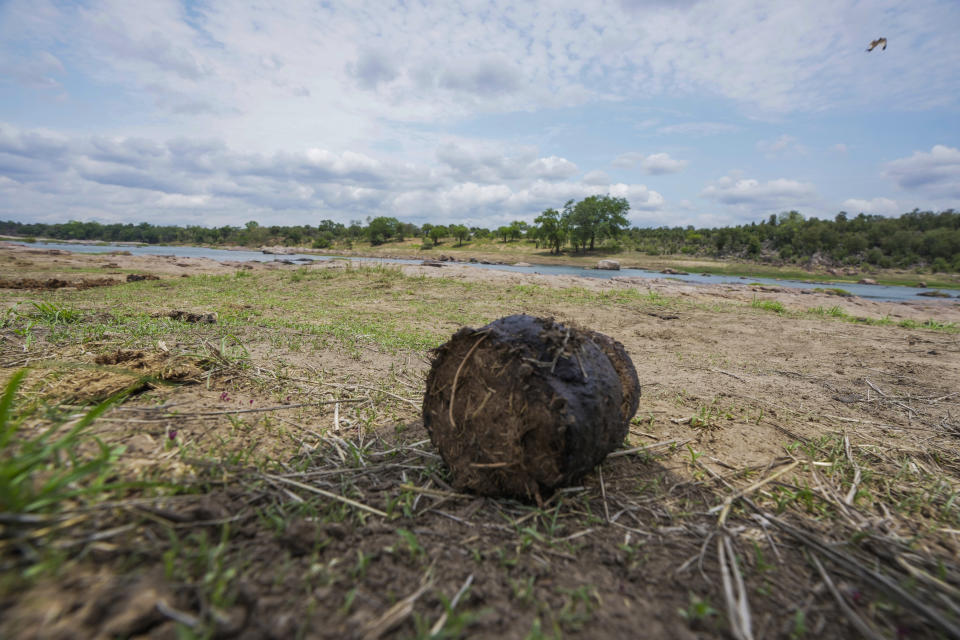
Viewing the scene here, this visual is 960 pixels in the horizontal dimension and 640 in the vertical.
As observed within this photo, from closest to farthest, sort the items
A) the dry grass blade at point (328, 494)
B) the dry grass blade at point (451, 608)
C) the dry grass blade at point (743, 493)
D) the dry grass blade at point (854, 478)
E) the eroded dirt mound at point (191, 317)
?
1. the dry grass blade at point (451, 608)
2. the dry grass blade at point (328, 494)
3. the dry grass blade at point (743, 493)
4. the dry grass blade at point (854, 478)
5. the eroded dirt mound at point (191, 317)

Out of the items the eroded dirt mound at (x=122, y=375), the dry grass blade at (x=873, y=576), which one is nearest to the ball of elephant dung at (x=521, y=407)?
the dry grass blade at (x=873, y=576)

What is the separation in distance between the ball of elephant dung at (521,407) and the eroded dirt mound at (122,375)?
8.55 feet

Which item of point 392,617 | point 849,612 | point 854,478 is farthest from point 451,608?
point 854,478

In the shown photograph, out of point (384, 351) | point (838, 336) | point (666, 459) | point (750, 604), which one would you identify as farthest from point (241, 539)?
point (838, 336)

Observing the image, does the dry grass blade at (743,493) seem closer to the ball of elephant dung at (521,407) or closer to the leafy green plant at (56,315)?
the ball of elephant dung at (521,407)

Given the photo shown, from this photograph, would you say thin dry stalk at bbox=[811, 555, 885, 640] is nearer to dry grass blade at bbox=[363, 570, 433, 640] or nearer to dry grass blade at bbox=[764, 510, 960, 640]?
dry grass blade at bbox=[764, 510, 960, 640]

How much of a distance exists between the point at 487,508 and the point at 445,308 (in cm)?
852

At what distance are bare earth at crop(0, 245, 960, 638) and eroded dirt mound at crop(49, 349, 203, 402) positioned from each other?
0.08ft

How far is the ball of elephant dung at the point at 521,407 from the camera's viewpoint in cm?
235

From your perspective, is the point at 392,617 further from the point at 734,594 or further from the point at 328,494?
the point at 734,594

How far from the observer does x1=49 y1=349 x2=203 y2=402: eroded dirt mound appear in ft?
10.2

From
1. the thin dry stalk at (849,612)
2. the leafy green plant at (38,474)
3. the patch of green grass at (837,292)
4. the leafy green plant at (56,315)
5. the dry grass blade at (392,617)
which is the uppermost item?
the leafy green plant at (38,474)

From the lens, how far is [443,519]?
2.34 meters

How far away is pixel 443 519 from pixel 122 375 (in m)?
3.15
